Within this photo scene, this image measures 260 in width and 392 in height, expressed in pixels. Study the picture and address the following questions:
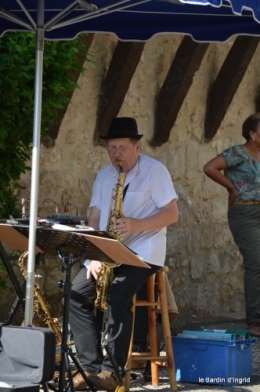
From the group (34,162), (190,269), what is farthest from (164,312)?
(190,269)

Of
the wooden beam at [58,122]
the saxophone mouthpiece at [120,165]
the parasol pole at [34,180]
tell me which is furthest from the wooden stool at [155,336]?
the wooden beam at [58,122]

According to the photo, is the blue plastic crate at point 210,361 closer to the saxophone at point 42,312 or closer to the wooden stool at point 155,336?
the wooden stool at point 155,336

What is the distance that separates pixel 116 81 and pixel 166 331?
2768mm

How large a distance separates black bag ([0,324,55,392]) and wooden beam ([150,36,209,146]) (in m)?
4.48

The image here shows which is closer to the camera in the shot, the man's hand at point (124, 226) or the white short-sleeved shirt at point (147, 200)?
the man's hand at point (124, 226)

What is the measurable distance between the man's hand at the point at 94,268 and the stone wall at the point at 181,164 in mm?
1981

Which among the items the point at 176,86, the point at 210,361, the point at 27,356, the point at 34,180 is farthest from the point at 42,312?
the point at 176,86

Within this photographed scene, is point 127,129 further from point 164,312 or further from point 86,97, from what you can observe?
point 86,97

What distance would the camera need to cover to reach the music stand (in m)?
5.34

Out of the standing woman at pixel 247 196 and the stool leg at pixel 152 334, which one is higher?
the standing woman at pixel 247 196

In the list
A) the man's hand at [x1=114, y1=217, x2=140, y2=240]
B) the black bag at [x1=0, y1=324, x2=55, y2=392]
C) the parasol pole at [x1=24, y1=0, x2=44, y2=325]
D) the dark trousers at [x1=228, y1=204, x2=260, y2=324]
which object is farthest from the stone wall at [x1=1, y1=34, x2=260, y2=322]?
the black bag at [x1=0, y1=324, x2=55, y2=392]

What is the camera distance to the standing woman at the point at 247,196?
8234mm

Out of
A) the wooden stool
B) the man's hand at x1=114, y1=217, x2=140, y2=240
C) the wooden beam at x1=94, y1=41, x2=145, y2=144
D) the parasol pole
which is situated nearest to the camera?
the parasol pole

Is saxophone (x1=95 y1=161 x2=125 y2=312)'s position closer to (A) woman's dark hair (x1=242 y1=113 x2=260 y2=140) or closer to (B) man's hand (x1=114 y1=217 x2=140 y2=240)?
(B) man's hand (x1=114 y1=217 x2=140 y2=240)
